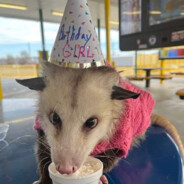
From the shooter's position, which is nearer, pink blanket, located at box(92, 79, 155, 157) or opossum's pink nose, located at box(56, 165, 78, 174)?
opossum's pink nose, located at box(56, 165, 78, 174)

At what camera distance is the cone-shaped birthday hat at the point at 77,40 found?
667 millimetres

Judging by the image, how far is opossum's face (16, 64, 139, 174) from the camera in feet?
1.79

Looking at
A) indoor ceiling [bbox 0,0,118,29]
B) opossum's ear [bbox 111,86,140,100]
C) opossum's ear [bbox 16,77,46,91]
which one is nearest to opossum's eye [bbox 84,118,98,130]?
opossum's ear [bbox 111,86,140,100]

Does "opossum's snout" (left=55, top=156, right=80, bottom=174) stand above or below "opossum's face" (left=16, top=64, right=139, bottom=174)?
below

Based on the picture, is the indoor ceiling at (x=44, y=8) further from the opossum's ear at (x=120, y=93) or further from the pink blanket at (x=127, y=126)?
the opossum's ear at (x=120, y=93)

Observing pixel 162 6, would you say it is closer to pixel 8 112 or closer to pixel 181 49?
pixel 8 112

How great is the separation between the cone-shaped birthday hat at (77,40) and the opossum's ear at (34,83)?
0.10 m

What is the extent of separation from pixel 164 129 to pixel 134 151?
345mm

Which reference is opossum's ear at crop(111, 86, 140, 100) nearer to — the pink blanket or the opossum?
the opossum

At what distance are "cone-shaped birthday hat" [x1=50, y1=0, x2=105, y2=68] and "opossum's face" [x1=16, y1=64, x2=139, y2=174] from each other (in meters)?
0.04


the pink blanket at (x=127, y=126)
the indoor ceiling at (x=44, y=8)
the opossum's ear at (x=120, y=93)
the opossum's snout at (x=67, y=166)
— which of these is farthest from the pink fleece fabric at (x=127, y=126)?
the indoor ceiling at (x=44, y=8)

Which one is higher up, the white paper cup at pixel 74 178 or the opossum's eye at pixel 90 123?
the opossum's eye at pixel 90 123

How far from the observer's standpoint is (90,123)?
0.63 m

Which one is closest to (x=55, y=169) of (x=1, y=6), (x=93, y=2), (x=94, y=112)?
(x=94, y=112)
